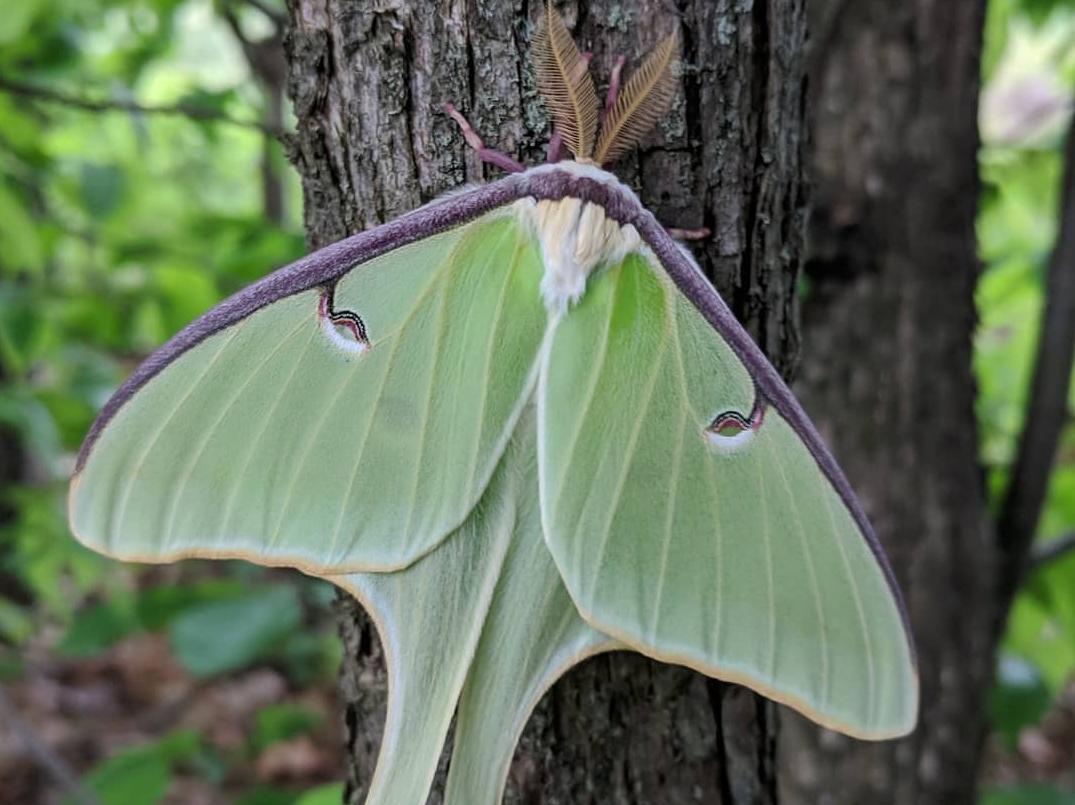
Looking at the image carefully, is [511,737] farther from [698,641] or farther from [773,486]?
[773,486]

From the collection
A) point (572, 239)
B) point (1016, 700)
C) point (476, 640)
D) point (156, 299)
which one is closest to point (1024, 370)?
point (1016, 700)

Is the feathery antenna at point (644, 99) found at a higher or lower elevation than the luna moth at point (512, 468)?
higher

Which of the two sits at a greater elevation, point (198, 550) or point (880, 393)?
point (198, 550)

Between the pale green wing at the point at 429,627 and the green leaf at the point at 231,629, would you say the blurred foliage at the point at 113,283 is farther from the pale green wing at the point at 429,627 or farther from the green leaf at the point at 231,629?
the pale green wing at the point at 429,627

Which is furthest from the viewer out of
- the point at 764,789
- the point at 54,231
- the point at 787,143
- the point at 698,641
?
the point at 54,231

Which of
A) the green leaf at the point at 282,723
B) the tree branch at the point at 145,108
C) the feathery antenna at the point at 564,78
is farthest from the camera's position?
the green leaf at the point at 282,723


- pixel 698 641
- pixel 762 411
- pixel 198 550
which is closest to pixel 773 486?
pixel 762 411

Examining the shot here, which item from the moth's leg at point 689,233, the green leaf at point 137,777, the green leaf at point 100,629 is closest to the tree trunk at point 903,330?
the moth's leg at point 689,233
